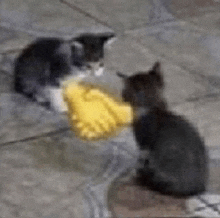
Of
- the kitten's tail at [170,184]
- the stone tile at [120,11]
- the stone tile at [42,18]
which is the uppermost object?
the stone tile at [120,11]

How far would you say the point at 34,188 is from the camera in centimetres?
422

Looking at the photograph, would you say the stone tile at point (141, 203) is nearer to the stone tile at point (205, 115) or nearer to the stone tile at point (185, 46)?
the stone tile at point (205, 115)

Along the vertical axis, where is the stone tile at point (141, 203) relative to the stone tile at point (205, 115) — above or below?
below

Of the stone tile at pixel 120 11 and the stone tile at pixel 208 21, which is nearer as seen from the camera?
the stone tile at pixel 208 21

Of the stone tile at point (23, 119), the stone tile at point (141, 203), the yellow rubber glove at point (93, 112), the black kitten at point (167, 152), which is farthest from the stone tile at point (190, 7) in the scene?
the stone tile at point (141, 203)

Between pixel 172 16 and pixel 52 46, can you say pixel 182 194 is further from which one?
pixel 172 16

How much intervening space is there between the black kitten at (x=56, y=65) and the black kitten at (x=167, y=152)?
2.90 ft

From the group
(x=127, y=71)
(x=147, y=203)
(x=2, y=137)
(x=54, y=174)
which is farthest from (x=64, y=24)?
(x=147, y=203)

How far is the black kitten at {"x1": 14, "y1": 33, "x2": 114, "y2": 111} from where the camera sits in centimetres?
529

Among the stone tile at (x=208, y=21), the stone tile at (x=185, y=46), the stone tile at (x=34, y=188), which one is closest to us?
the stone tile at (x=34, y=188)

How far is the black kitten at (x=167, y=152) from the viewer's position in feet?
13.1

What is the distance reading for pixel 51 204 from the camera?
13.2ft

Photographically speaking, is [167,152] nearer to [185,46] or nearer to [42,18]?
[185,46]

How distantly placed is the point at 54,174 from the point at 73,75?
55.0 inches
